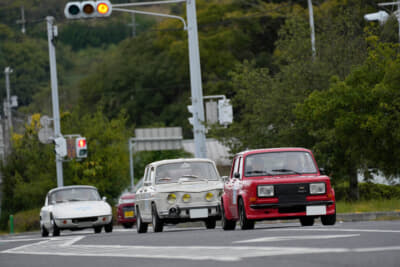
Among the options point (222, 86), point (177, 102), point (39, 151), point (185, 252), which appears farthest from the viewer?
point (177, 102)

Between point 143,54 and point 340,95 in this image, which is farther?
point 143,54

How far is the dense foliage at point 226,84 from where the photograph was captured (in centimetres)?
2859

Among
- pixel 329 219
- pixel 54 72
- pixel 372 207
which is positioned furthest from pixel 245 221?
pixel 54 72

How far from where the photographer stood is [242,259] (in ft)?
28.5

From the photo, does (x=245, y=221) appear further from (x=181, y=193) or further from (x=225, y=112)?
(x=225, y=112)

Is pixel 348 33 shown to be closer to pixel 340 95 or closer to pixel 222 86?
pixel 340 95

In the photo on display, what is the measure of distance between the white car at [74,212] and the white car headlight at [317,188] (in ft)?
32.1

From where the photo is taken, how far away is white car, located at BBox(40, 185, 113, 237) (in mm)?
26031

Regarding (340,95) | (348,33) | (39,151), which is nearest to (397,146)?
(340,95)

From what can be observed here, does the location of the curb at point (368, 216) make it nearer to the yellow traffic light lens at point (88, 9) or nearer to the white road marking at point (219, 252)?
the yellow traffic light lens at point (88, 9)

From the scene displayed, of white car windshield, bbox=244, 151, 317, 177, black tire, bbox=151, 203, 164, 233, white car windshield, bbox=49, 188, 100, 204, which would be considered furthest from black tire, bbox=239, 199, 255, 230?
white car windshield, bbox=49, 188, 100, 204

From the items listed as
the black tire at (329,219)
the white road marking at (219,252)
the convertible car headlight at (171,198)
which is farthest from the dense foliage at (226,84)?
the white road marking at (219,252)

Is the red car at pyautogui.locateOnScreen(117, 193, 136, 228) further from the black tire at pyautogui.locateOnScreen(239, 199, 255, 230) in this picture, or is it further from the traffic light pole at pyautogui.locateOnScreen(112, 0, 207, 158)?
the black tire at pyautogui.locateOnScreen(239, 199, 255, 230)

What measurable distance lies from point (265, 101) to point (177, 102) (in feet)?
154
